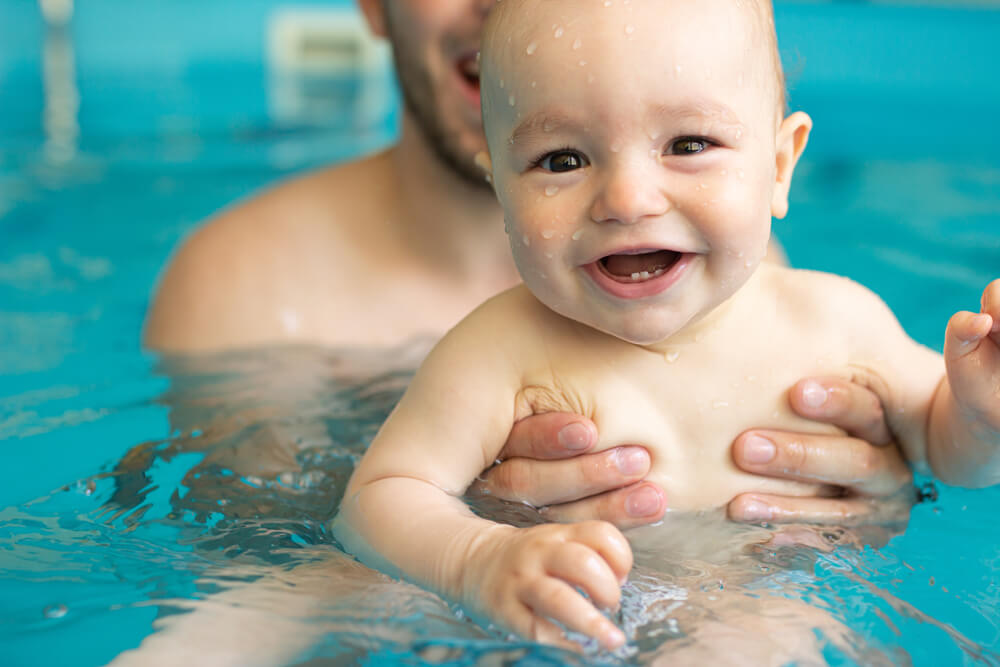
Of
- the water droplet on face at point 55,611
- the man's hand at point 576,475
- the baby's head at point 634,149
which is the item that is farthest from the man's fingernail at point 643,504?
the water droplet on face at point 55,611

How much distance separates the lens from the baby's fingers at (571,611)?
105 centimetres

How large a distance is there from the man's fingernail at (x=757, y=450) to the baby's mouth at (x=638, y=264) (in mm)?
306

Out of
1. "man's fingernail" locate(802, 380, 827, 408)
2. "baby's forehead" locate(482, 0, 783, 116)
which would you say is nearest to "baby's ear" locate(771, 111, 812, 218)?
"baby's forehead" locate(482, 0, 783, 116)

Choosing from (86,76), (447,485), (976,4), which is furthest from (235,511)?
(976,4)

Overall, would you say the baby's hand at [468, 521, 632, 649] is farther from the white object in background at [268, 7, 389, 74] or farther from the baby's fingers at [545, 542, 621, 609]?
the white object in background at [268, 7, 389, 74]

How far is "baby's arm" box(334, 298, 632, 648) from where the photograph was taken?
109 cm

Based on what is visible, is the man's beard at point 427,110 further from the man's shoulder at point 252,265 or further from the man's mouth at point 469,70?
the man's shoulder at point 252,265

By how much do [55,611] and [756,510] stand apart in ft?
3.00

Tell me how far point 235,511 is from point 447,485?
36 centimetres

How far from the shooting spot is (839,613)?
128cm

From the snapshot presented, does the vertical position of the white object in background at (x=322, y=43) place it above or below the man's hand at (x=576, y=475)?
above

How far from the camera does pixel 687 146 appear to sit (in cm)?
127

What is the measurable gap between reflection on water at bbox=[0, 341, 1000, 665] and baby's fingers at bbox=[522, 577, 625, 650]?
0.21 ft

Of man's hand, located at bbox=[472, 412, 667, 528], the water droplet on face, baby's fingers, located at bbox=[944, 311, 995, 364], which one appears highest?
baby's fingers, located at bbox=[944, 311, 995, 364]
